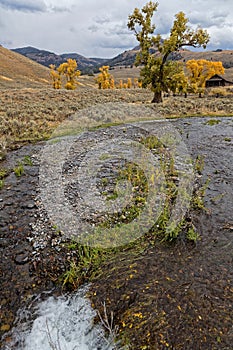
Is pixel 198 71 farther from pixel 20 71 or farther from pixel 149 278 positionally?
pixel 20 71

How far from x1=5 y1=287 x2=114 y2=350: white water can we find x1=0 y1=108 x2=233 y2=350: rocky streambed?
0.27 metres

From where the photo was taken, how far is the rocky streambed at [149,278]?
4.36 m

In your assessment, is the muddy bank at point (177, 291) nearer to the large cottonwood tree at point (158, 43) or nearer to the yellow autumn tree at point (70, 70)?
the large cottonwood tree at point (158, 43)

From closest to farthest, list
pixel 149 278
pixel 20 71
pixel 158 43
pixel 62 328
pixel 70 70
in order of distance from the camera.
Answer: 1. pixel 62 328
2. pixel 149 278
3. pixel 158 43
4. pixel 70 70
5. pixel 20 71

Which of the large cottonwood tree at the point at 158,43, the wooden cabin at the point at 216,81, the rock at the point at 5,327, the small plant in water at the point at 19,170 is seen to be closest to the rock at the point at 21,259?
the rock at the point at 5,327

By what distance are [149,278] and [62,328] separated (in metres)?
1.97

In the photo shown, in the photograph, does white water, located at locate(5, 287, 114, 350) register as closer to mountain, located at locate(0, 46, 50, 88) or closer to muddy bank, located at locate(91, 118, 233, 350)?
muddy bank, located at locate(91, 118, 233, 350)

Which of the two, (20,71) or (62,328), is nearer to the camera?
(62,328)

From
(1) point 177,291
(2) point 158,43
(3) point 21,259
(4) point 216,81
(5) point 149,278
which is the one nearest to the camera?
(1) point 177,291

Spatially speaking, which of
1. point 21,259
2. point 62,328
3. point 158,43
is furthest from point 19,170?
point 158,43

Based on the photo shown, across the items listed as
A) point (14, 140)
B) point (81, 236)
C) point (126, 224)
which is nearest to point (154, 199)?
point (126, 224)

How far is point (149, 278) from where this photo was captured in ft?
17.9

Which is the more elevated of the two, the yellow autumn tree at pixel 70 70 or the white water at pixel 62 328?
the yellow autumn tree at pixel 70 70

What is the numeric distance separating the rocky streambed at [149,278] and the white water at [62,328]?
27 cm
